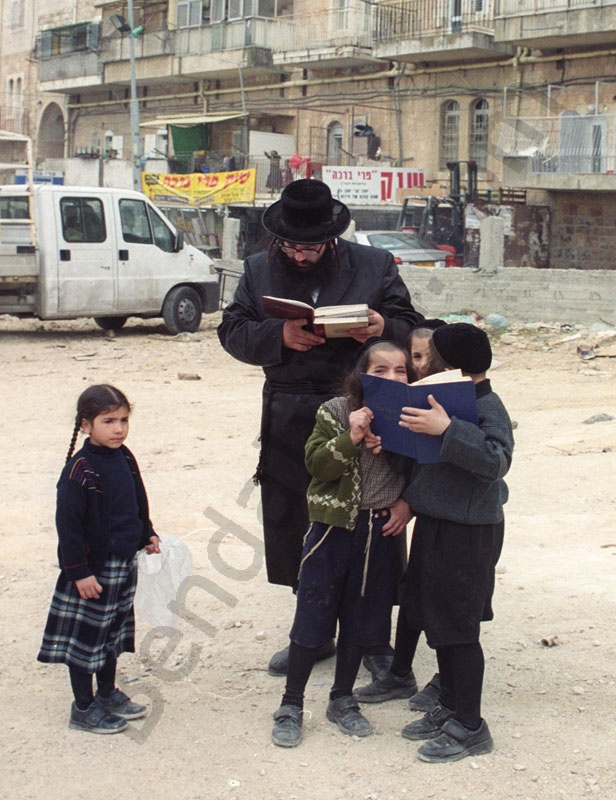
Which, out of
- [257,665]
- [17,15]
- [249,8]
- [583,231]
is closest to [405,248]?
[583,231]

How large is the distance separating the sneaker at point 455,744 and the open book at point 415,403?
0.87 m

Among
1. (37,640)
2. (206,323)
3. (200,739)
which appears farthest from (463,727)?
(206,323)

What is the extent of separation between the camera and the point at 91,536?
12.2 feet

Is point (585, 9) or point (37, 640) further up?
point (585, 9)

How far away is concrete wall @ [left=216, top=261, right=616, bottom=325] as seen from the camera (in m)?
16.6

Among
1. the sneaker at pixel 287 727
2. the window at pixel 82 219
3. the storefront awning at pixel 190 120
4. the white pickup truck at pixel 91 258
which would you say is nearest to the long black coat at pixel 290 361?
the sneaker at pixel 287 727

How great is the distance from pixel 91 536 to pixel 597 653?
2.06 m

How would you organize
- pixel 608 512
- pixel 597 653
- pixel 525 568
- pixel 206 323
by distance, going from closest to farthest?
pixel 597 653
pixel 525 568
pixel 608 512
pixel 206 323

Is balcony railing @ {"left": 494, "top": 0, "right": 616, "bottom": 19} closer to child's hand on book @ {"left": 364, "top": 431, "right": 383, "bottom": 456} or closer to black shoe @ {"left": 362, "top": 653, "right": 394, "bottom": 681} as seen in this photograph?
black shoe @ {"left": 362, "top": 653, "right": 394, "bottom": 681}

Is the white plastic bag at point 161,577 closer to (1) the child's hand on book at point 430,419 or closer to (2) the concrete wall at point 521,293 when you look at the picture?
(1) the child's hand on book at point 430,419

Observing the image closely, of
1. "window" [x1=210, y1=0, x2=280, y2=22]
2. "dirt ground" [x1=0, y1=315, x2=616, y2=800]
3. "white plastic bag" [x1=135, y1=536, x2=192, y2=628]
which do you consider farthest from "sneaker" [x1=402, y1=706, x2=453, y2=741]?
"window" [x1=210, y1=0, x2=280, y2=22]

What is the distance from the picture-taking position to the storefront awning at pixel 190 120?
39.3 meters

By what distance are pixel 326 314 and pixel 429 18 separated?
3193cm

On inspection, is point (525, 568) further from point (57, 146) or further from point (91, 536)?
point (57, 146)
